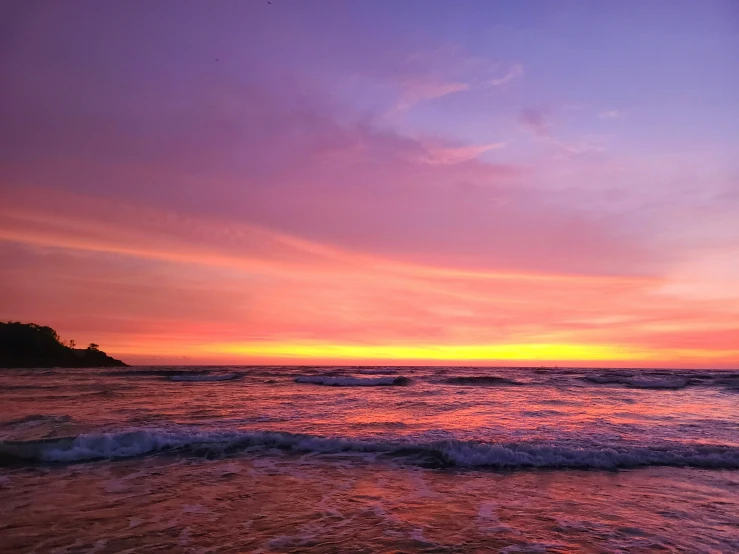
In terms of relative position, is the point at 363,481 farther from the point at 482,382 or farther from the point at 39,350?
the point at 39,350

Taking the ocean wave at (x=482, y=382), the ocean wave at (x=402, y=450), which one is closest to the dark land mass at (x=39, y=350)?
the ocean wave at (x=482, y=382)

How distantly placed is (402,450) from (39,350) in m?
90.9

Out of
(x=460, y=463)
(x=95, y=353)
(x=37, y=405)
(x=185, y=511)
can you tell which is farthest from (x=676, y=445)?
(x=95, y=353)

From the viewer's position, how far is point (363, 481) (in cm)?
1080

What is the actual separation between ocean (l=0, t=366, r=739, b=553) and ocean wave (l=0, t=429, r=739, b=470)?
0.19 feet

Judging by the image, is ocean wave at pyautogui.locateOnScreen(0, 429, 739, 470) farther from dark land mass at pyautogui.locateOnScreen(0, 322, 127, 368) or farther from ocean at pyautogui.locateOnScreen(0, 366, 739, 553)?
dark land mass at pyautogui.locateOnScreen(0, 322, 127, 368)

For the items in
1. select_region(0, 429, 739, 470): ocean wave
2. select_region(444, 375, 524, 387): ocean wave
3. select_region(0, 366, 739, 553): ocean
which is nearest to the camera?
select_region(0, 366, 739, 553): ocean

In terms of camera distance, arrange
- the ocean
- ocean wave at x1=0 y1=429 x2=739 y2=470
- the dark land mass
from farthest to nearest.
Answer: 1. the dark land mass
2. ocean wave at x1=0 y1=429 x2=739 y2=470
3. the ocean

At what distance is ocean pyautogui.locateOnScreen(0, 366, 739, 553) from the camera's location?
291 inches

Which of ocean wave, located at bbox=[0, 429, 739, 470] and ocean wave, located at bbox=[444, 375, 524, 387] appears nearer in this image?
ocean wave, located at bbox=[0, 429, 739, 470]

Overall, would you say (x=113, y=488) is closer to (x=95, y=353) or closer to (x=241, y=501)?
(x=241, y=501)

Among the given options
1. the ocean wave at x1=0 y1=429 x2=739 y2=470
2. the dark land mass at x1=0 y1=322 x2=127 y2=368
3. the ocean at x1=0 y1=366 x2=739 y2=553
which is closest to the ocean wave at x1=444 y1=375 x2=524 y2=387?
the ocean at x1=0 y1=366 x2=739 y2=553

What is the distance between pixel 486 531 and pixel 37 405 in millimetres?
23366

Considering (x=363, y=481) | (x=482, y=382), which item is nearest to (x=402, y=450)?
(x=363, y=481)
